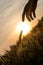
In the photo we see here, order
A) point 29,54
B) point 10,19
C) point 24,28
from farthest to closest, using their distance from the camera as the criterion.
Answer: point 10,19 < point 24,28 < point 29,54

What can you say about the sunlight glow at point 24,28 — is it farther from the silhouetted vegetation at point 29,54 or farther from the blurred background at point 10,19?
the silhouetted vegetation at point 29,54

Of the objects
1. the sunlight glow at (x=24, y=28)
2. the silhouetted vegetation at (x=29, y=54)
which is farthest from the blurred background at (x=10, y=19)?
the silhouetted vegetation at (x=29, y=54)

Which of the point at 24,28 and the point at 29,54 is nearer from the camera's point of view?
the point at 29,54

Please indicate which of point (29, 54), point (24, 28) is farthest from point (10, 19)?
point (29, 54)

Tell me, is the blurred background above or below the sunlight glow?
above

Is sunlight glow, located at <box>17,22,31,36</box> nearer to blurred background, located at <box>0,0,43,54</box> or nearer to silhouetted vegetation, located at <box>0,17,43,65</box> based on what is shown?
blurred background, located at <box>0,0,43,54</box>

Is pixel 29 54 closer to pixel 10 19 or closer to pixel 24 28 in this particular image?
pixel 24 28

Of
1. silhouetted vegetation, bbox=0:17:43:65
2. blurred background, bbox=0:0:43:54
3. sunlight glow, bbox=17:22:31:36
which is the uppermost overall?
blurred background, bbox=0:0:43:54

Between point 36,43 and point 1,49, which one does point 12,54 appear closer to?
point 36,43

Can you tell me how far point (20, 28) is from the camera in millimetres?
1362

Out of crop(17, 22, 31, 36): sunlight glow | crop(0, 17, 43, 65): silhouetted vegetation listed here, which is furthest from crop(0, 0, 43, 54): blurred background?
crop(0, 17, 43, 65): silhouetted vegetation

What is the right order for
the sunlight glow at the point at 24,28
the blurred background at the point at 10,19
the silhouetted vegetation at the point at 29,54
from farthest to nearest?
the blurred background at the point at 10,19
the sunlight glow at the point at 24,28
the silhouetted vegetation at the point at 29,54


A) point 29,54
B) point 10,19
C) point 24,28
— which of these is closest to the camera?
point 29,54

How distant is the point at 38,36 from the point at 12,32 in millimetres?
377
